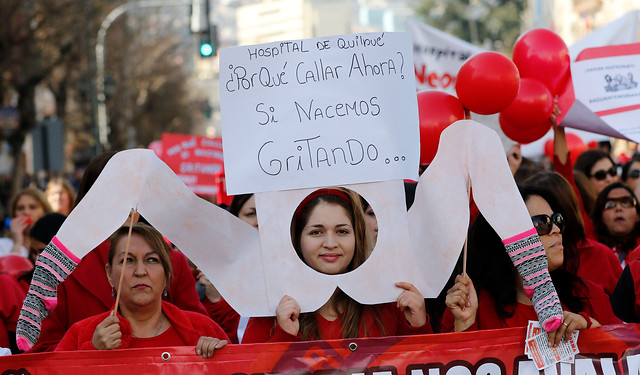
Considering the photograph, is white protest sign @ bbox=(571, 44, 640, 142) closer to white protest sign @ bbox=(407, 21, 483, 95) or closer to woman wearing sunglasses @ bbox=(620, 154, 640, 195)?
woman wearing sunglasses @ bbox=(620, 154, 640, 195)

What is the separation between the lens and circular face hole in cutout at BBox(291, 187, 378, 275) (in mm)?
3533

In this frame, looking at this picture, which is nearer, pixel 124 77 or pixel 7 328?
pixel 7 328

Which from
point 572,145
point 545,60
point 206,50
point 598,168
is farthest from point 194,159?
point 545,60

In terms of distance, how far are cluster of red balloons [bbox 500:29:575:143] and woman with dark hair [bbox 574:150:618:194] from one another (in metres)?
1.24

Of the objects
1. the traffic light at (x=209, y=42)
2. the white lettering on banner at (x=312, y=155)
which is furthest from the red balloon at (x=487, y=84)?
the traffic light at (x=209, y=42)

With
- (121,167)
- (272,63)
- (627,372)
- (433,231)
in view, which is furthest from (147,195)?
(627,372)

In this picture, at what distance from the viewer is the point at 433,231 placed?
348 cm

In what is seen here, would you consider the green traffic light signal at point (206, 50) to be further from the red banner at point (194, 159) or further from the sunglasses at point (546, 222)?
the sunglasses at point (546, 222)

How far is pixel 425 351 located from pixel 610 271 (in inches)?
61.7

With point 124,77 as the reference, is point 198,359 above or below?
below

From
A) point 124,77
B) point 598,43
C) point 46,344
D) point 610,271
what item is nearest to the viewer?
point 46,344

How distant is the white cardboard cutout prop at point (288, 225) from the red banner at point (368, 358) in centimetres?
21

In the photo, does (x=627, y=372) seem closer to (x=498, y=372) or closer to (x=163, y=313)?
(x=498, y=372)

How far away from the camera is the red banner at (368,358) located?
3301mm
